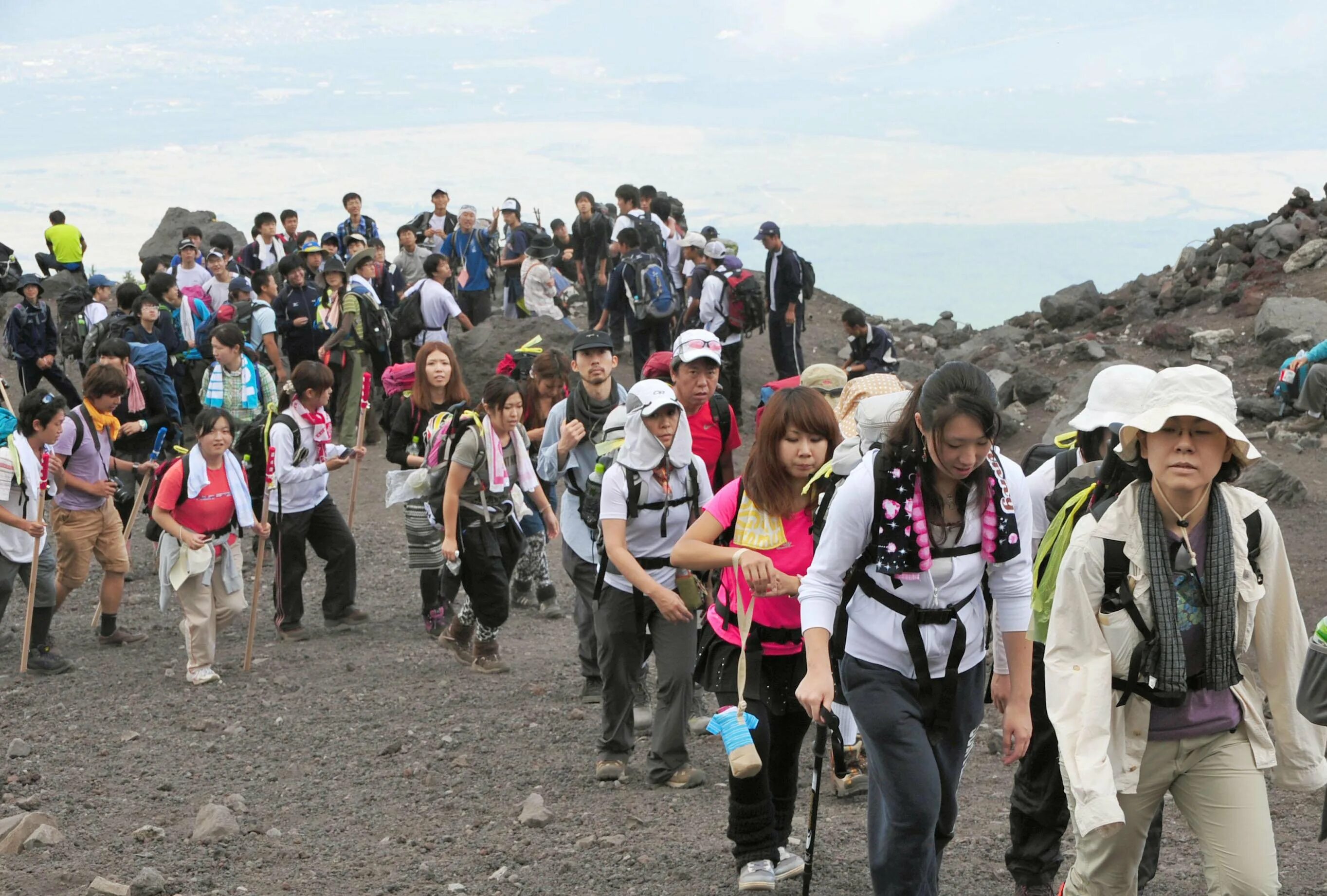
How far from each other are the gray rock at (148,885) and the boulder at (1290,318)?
1686cm

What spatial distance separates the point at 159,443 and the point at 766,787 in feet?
26.2

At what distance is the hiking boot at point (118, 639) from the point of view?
383 inches

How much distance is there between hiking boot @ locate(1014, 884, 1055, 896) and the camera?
4766 mm

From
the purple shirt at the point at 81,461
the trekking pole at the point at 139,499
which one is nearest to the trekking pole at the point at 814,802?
the purple shirt at the point at 81,461

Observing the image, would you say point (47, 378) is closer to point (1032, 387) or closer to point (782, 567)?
point (1032, 387)

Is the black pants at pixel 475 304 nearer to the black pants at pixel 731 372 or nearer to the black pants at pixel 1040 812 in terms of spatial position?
the black pants at pixel 731 372

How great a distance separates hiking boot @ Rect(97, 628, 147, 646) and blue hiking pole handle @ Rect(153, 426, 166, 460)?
5.98 feet

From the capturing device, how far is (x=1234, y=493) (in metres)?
3.64

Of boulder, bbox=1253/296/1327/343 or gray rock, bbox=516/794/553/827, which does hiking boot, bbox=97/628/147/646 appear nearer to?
gray rock, bbox=516/794/553/827

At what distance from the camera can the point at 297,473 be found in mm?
9156

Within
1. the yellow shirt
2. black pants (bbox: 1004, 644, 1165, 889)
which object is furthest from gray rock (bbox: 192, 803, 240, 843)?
the yellow shirt

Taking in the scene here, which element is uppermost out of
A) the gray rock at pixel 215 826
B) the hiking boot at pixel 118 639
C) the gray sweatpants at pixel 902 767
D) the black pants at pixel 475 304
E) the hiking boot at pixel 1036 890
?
the black pants at pixel 475 304

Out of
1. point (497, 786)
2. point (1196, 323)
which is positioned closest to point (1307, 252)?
point (1196, 323)

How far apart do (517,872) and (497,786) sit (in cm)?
130
